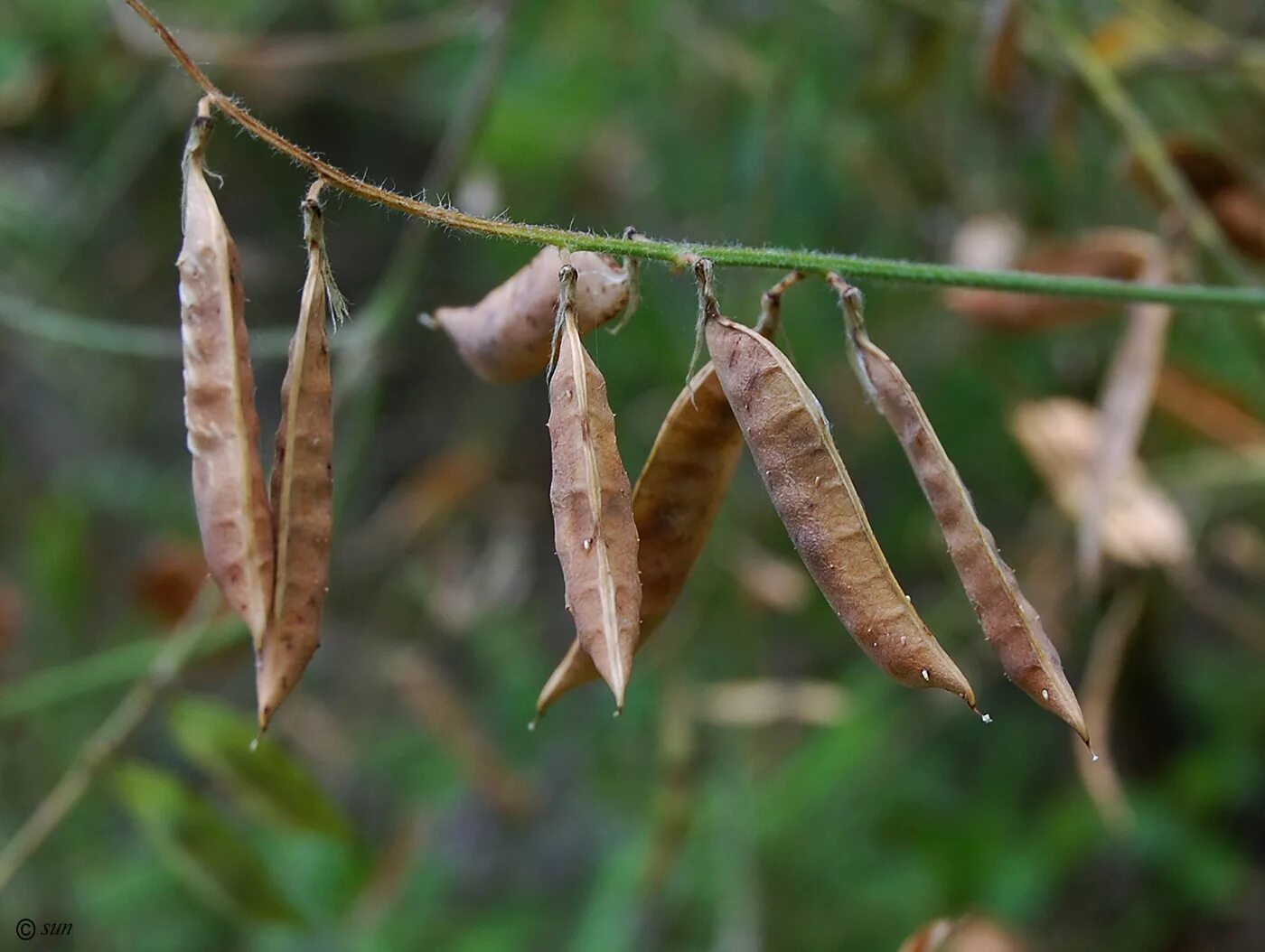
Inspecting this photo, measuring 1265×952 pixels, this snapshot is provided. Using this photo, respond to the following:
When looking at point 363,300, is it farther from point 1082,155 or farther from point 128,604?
point 1082,155

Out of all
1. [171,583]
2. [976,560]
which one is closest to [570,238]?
[976,560]

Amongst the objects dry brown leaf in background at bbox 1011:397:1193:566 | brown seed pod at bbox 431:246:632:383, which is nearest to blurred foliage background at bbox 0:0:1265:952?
dry brown leaf in background at bbox 1011:397:1193:566

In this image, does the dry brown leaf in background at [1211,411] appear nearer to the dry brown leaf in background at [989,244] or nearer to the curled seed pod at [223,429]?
the dry brown leaf in background at [989,244]

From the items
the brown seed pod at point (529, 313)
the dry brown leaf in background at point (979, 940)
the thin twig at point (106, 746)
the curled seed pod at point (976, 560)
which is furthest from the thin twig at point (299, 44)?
the dry brown leaf in background at point (979, 940)

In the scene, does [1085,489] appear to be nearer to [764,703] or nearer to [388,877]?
[764,703]

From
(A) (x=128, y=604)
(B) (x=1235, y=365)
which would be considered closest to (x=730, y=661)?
(B) (x=1235, y=365)
